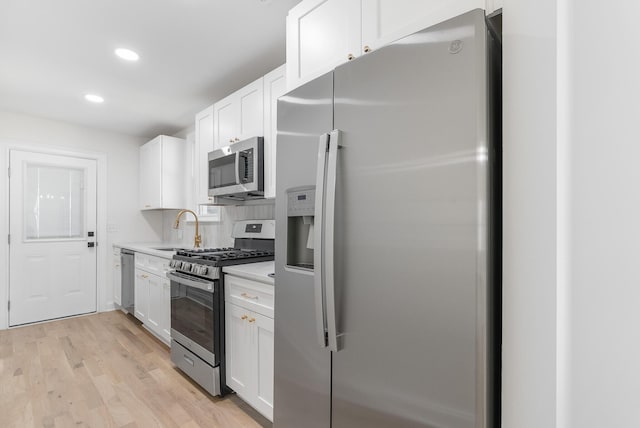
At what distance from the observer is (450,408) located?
2.79ft

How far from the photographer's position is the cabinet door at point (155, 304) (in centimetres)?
301

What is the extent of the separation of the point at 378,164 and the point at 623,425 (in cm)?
89

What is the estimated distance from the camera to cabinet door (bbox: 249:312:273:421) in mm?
1723

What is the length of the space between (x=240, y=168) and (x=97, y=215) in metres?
2.97

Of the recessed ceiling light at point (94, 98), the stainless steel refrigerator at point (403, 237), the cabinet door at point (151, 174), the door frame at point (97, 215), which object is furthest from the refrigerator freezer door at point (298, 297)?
the door frame at point (97, 215)

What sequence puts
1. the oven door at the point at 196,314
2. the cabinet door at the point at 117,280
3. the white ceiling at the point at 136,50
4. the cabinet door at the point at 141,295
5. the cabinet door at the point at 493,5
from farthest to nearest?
the cabinet door at the point at 117,280
the cabinet door at the point at 141,295
the oven door at the point at 196,314
the white ceiling at the point at 136,50
the cabinet door at the point at 493,5

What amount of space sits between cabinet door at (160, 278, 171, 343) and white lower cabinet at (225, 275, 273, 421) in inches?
42.3

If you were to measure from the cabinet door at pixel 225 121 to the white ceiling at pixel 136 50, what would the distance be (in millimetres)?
228

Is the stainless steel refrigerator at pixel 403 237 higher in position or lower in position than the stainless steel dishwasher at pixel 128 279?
higher

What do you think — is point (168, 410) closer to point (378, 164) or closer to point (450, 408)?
point (450, 408)

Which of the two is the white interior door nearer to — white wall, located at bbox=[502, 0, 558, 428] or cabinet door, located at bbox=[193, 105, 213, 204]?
cabinet door, located at bbox=[193, 105, 213, 204]

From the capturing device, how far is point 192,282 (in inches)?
89.1

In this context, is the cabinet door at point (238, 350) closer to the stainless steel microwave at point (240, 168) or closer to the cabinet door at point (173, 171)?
the stainless steel microwave at point (240, 168)

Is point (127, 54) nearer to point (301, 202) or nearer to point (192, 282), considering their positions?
point (192, 282)
